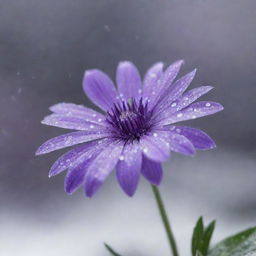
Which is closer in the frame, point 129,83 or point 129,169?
point 129,169

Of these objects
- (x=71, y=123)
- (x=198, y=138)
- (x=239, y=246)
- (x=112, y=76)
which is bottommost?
(x=239, y=246)

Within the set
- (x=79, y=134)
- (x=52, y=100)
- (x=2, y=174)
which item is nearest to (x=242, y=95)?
(x=52, y=100)

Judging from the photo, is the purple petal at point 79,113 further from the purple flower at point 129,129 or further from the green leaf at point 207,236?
the green leaf at point 207,236

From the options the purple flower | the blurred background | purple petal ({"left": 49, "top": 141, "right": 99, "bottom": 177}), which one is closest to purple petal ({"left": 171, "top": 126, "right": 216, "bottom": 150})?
the purple flower

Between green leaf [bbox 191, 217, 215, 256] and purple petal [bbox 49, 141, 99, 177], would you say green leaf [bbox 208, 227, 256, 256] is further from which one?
purple petal [bbox 49, 141, 99, 177]

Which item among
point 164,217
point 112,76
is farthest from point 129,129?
point 112,76

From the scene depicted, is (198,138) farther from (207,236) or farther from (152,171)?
(207,236)

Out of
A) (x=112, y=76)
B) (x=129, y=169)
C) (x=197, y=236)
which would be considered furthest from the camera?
(x=112, y=76)

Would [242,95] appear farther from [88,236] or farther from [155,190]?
[155,190]
